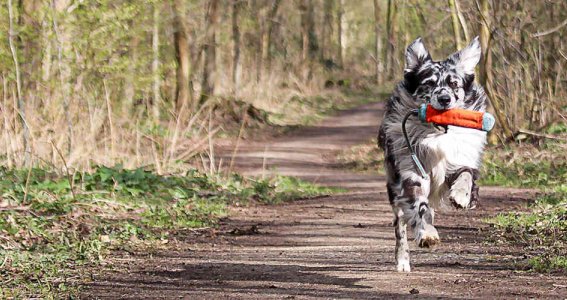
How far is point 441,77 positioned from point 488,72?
1298 cm

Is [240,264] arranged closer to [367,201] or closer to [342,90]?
[367,201]

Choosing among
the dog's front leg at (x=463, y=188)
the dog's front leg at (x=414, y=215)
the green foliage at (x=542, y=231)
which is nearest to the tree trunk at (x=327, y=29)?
the green foliage at (x=542, y=231)

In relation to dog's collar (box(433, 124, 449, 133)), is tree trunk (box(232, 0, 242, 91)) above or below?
below

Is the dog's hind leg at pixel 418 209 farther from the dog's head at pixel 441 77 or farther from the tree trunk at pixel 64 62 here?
the tree trunk at pixel 64 62

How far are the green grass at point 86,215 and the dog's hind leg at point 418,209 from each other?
267cm

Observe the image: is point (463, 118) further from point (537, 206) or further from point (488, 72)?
point (488, 72)

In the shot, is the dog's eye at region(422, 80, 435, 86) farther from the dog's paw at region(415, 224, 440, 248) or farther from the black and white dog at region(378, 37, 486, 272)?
the dog's paw at region(415, 224, 440, 248)

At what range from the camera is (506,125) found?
2008 cm

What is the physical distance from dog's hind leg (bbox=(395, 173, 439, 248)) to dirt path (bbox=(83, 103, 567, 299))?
0.35 metres

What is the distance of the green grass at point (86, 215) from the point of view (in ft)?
27.7

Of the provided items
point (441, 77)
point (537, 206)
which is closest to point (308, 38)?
point (537, 206)

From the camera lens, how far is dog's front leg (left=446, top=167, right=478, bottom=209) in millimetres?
7582

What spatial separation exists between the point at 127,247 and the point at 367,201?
5.62 m

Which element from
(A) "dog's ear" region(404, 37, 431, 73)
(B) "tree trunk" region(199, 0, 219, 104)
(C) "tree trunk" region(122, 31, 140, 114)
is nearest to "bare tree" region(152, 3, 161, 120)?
(C) "tree trunk" region(122, 31, 140, 114)
